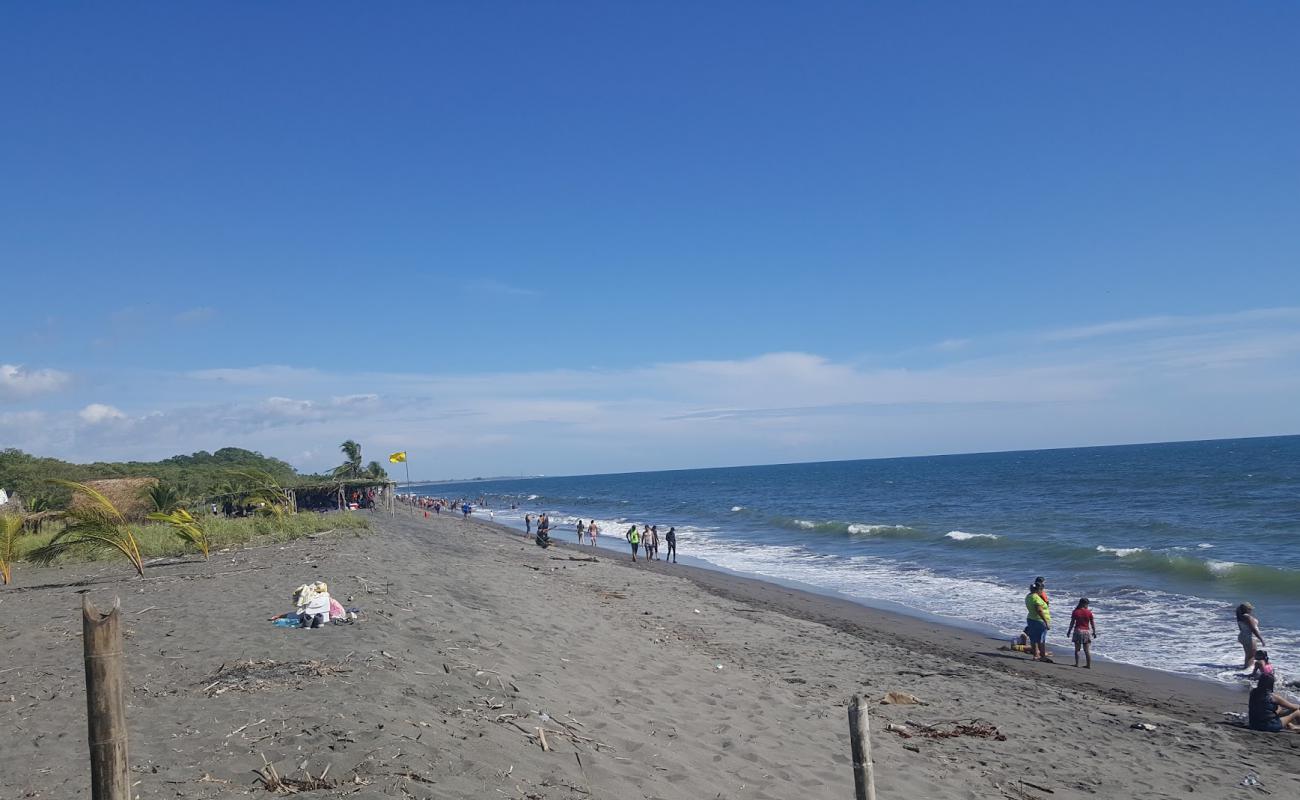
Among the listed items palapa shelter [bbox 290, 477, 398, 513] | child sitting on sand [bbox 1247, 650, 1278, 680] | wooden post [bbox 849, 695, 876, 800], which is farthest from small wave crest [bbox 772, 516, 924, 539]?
wooden post [bbox 849, 695, 876, 800]

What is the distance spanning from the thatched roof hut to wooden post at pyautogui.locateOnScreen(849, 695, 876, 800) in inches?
1000

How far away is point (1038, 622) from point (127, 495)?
1138 inches

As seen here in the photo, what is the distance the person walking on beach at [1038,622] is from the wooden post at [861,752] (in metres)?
10.8

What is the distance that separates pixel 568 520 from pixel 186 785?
5352 centimetres

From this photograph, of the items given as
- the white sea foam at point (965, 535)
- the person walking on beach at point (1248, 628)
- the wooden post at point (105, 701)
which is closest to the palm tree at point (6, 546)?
the wooden post at point (105, 701)

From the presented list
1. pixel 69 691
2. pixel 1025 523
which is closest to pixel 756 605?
pixel 69 691

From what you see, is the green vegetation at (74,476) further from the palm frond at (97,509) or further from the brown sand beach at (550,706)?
the brown sand beach at (550,706)

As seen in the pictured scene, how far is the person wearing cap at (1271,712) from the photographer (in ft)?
32.1

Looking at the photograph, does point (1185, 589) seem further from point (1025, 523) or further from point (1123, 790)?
point (1025, 523)

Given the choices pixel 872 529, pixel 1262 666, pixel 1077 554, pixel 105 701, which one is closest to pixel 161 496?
pixel 105 701

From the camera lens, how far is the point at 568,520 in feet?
192

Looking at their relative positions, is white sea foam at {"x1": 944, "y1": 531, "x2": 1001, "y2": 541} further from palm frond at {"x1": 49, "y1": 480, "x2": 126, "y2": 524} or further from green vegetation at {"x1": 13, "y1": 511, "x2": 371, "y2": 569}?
palm frond at {"x1": 49, "y1": 480, "x2": 126, "y2": 524}

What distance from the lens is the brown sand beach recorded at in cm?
608

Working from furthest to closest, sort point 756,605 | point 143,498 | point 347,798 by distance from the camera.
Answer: point 143,498
point 756,605
point 347,798
